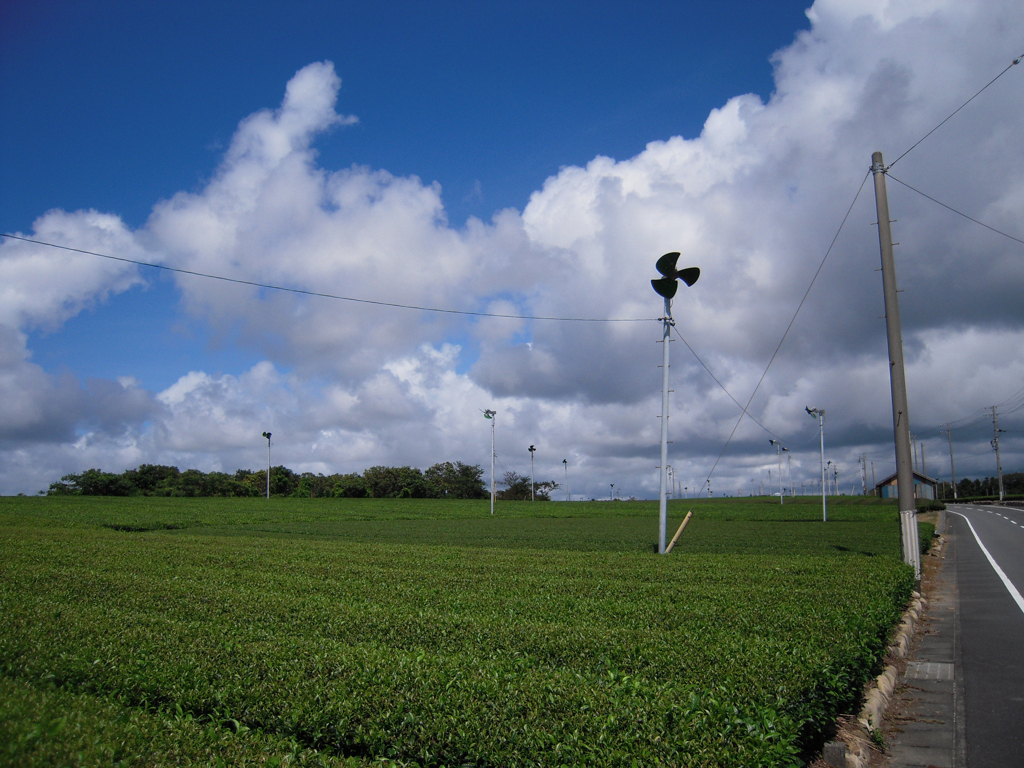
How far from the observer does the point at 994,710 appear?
6.34 m

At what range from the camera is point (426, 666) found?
577cm

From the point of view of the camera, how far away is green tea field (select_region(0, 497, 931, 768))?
14.1 feet

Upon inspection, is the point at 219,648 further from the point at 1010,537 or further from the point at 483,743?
the point at 1010,537

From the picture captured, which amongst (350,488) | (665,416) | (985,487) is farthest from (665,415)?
(985,487)

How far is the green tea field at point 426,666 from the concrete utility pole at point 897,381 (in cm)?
323

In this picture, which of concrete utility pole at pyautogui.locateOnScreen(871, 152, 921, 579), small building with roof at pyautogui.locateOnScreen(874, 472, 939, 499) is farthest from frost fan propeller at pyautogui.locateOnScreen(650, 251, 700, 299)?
small building with roof at pyautogui.locateOnScreen(874, 472, 939, 499)

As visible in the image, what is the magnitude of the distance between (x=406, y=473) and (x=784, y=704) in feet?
342

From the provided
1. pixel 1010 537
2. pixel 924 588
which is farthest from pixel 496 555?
pixel 1010 537

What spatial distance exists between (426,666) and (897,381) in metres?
15.3

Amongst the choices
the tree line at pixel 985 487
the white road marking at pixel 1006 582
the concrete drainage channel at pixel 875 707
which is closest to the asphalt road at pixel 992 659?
the white road marking at pixel 1006 582

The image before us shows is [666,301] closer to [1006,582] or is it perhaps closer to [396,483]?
[1006,582]

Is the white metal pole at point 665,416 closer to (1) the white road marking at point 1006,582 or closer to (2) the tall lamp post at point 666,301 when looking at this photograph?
(2) the tall lamp post at point 666,301

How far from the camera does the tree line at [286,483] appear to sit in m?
86.1

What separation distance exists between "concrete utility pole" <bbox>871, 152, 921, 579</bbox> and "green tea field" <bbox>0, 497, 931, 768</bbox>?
3.23 m
